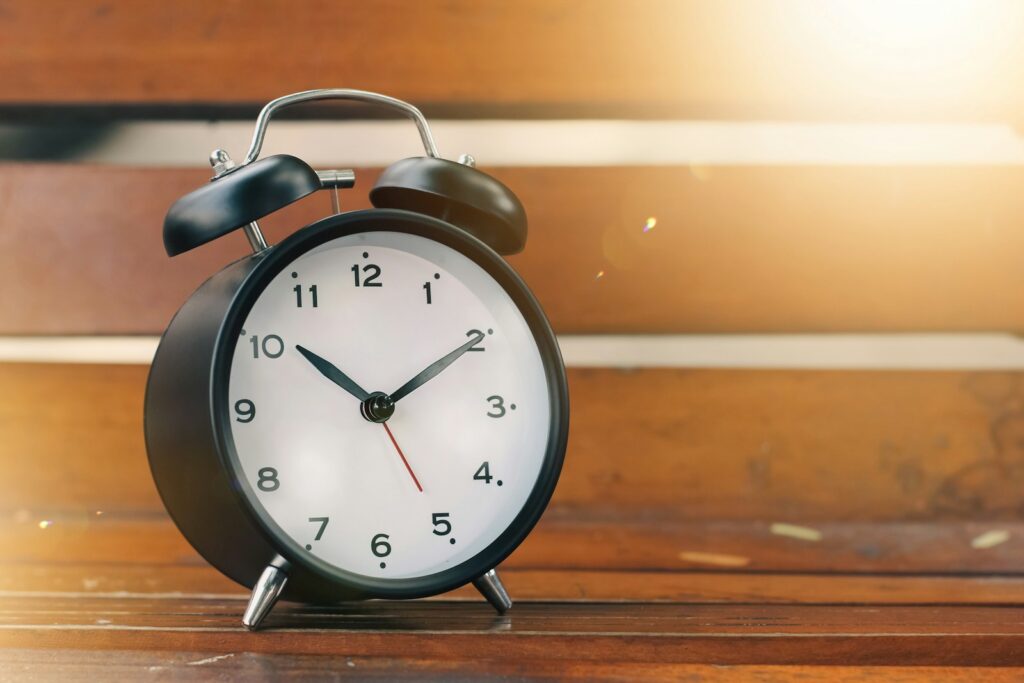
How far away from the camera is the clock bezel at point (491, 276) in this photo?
80 cm

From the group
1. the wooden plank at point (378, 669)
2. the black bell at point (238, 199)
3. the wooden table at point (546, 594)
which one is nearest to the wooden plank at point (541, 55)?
the wooden table at point (546, 594)

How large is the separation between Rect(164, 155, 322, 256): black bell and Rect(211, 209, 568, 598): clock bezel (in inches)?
1.5

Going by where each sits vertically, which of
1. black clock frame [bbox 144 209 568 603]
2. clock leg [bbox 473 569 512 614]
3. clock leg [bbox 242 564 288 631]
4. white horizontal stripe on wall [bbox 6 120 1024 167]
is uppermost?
white horizontal stripe on wall [bbox 6 120 1024 167]

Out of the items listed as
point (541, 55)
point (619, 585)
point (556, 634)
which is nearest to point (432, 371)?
point (556, 634)

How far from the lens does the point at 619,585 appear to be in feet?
3.76

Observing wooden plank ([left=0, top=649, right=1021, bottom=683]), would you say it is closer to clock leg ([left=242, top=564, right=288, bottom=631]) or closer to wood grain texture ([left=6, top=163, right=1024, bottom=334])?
clock leg ([left=242, top=564, right=288, bottom=631])

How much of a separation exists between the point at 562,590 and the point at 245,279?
0.58 m

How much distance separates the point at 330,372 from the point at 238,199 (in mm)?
188

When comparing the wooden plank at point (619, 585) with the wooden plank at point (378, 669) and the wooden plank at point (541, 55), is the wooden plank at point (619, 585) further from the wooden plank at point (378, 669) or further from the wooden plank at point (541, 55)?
the wooden plank at point (541, 55)

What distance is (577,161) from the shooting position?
1.48 m

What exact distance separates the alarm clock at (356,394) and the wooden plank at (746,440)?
1.90 ft

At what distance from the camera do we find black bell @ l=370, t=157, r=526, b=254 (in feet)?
2.93

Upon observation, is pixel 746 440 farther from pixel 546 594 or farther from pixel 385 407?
pixel 385 407

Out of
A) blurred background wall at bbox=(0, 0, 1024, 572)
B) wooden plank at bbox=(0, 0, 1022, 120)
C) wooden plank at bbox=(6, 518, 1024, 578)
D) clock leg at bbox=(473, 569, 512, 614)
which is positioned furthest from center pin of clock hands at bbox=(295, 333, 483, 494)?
wooden plank at bbox=(0, 0, 1022, 120)
